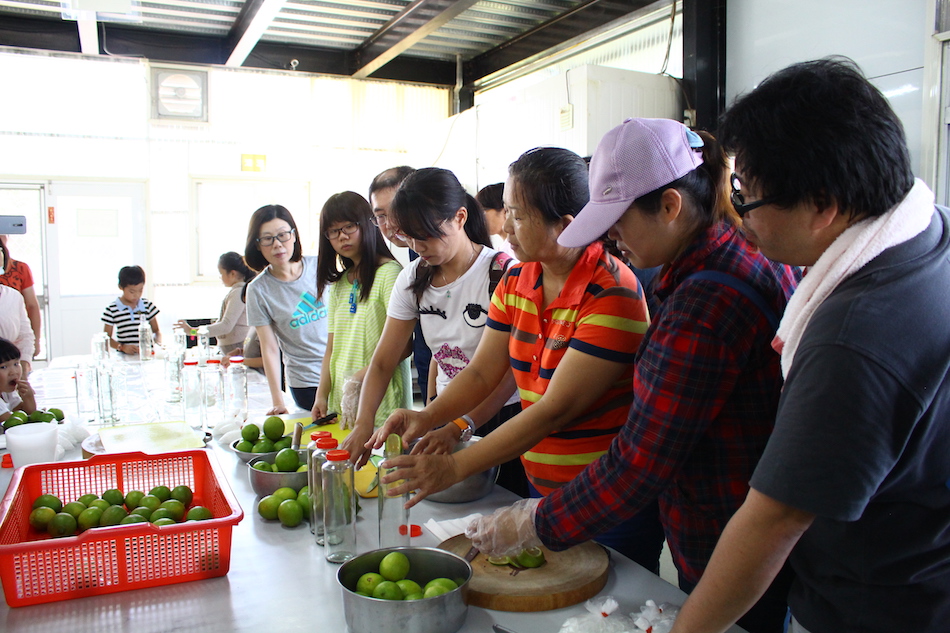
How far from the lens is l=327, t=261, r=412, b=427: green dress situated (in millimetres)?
2295

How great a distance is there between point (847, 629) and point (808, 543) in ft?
0.34

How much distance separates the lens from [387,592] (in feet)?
3.36

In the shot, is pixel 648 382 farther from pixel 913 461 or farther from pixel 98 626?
pixel 98 626

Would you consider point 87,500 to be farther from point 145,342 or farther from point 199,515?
point 145,342

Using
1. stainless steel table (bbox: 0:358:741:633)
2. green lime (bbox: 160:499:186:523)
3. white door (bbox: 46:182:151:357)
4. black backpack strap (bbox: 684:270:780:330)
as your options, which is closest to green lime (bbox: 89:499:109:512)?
green lime (bbox: 160:499:186:523)

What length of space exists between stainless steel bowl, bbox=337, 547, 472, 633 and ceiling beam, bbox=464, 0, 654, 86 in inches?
165

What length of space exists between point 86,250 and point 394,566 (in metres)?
6.35

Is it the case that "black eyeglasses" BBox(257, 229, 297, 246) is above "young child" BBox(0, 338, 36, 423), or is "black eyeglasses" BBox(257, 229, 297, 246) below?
above

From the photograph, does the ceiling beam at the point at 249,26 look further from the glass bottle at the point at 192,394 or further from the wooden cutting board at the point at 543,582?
the wooden cutting board at the point at 543,582

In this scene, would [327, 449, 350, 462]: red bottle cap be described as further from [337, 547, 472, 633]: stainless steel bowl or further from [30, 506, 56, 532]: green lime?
[30, 506, 56, 532]: green lime

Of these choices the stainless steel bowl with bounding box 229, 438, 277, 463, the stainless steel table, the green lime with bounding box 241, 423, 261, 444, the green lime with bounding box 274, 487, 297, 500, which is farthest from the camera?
the green lime with bounding box 241, 423, 261, 444

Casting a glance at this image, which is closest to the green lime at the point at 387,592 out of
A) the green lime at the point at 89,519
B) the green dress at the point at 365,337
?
the green lime at the point at 89,519

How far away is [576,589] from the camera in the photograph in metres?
1.12

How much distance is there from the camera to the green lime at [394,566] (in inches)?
42.8
